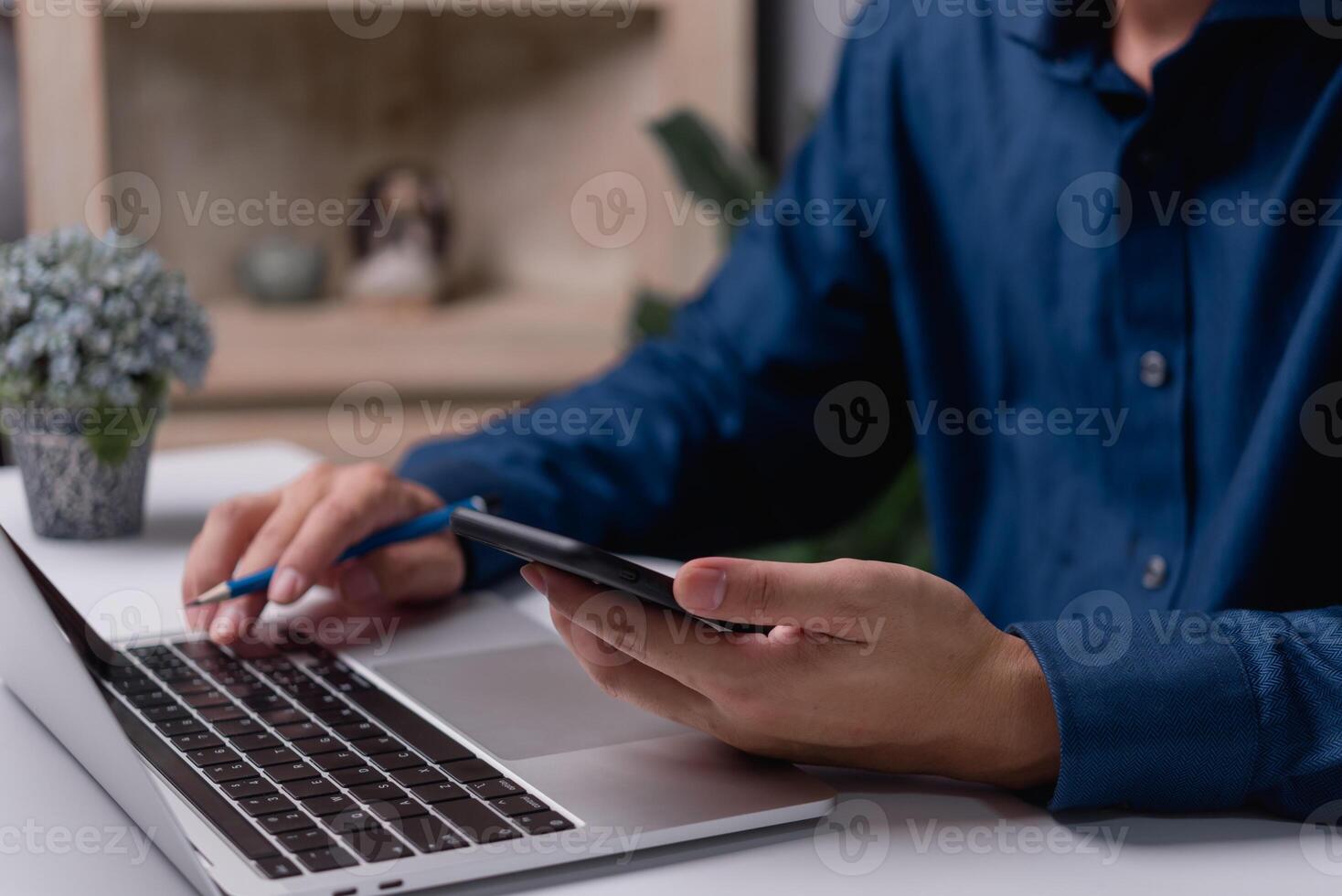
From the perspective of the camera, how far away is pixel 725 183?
1.94m

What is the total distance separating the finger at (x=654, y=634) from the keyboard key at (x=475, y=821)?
0.08 m

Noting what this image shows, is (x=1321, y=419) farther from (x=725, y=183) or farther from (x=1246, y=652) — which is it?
(x=725, y=183)

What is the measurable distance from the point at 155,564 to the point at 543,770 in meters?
0.46

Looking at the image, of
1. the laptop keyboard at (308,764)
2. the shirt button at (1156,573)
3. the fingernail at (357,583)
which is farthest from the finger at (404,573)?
the shirt button at (1156,573)

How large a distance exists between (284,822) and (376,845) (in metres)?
0.04

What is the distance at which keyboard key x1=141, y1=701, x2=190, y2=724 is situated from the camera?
632mm

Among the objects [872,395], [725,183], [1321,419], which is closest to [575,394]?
[872,395]

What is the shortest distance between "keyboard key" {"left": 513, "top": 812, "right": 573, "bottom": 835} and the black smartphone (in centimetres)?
9

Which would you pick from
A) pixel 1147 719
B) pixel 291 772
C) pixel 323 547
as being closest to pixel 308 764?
pixel 291 772

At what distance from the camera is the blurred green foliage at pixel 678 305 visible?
1925 mm

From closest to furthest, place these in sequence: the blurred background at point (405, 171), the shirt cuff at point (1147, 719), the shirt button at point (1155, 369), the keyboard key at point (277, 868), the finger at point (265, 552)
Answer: the keyboard key at point (277, 868), the shirt cuff at point (1147, 719), the finger at point (265, 552), the shirt button at point (1155, 369), the blurred background at point (405, 171)

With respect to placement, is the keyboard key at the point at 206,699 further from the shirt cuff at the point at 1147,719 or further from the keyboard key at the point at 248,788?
the shirt cuff at the point at 1147,719

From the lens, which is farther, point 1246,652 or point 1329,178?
point 1329,178

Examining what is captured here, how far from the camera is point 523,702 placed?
672 mm
